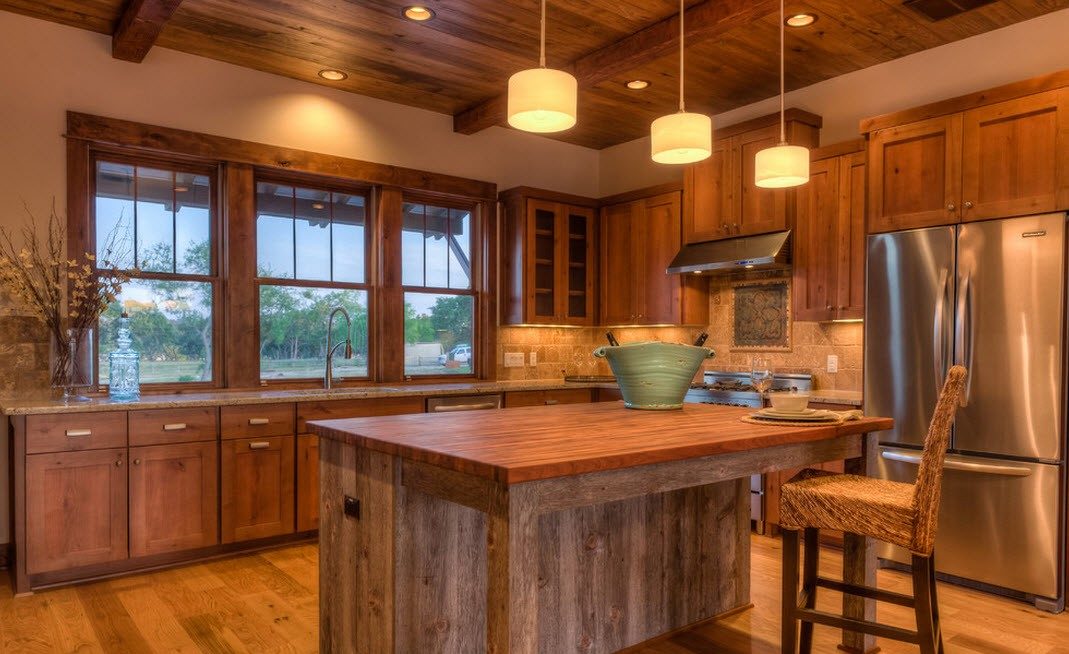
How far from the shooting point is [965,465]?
11.2ft

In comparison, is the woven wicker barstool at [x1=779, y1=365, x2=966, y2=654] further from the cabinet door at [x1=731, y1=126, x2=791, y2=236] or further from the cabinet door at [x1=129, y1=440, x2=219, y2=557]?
the cabinet door at [x1=129, y1=440, x2=219, y2=557]

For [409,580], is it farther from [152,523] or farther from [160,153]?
[160,153]

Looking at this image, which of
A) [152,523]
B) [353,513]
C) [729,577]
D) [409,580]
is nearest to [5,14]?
[152,523]

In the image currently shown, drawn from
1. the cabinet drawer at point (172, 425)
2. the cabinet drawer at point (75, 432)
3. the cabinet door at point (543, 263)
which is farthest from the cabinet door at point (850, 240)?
Result: the cabinet drawer at point (75, 432)

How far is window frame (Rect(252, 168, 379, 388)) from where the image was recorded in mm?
4562

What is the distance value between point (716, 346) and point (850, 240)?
1370mm

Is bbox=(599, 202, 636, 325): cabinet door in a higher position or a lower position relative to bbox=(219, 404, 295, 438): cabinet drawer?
higher

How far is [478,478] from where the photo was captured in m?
1.71

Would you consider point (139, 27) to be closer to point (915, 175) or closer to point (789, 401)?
point (789, 401)

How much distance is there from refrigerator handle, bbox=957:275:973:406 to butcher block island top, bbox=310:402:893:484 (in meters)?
1.03

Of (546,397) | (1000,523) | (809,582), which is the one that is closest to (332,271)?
(546,397)

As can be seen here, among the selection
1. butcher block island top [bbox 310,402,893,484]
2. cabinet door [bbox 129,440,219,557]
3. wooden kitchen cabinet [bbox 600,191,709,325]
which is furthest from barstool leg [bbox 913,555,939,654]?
cabinet door [bbox 129,440,219,557]

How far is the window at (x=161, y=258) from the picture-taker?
4.07 meters

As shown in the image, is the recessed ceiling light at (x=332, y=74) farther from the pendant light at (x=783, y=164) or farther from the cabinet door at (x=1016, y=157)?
the cabinet door at (x=1016, y=157)
